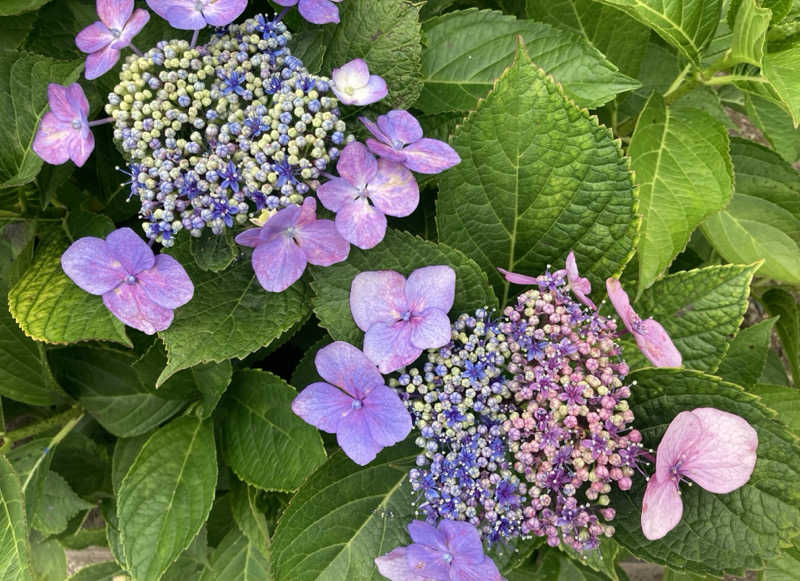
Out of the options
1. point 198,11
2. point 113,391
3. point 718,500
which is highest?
point 198,11

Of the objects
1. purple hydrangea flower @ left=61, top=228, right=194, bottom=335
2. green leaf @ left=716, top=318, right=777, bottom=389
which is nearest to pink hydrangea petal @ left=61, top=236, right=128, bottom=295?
purple hydrangea flower @ left=61, top=228, right=194, bottom=335

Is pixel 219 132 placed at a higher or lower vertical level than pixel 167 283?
higher

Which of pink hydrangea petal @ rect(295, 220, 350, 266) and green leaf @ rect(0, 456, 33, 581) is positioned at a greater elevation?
pink hydrangea petal @ rect(295, 220, 350, 266)

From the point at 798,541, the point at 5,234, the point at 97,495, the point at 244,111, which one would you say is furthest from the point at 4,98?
the point at 798,541

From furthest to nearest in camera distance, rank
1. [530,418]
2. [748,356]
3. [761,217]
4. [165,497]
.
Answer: [761,217] < [748,356] < [165,497] < [530,418]

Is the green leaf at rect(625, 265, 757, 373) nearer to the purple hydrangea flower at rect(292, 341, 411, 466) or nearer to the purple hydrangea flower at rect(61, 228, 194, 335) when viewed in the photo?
the purple hydrangea flower at rect(292, 341, 411, 466)

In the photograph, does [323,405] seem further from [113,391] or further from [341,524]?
[113,391]

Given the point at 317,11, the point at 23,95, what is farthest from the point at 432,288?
the point at 23,95
